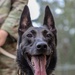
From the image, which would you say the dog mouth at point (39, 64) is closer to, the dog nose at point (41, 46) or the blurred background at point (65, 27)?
the dog nose at point (41, 46)

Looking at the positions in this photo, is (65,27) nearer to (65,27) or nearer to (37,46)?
(65,27)

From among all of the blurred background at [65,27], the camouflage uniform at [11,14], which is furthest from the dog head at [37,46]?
the blurred background at [65,27]

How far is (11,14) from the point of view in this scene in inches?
170

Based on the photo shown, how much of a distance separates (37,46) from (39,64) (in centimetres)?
15

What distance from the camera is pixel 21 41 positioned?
12.9 feet

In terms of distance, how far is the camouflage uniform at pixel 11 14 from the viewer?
4230mm

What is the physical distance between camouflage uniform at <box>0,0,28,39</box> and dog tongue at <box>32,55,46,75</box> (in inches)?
23.0

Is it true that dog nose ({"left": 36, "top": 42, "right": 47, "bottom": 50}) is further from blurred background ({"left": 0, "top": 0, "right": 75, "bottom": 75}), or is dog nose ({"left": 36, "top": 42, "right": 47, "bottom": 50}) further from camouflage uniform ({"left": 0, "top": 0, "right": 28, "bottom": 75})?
blurred background ({"left": 0, "top": 0, "right": 75, "bottom": 75})

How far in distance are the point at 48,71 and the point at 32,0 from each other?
94 centimetres

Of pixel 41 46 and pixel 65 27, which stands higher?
pixel 41 46

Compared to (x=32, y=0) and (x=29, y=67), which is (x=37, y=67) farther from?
(x=32, y=0)

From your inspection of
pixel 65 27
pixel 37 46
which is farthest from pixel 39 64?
pixel 65 27

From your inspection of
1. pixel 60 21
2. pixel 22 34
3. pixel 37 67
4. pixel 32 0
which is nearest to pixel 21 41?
pixel 22 34

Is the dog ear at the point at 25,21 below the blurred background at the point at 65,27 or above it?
above
